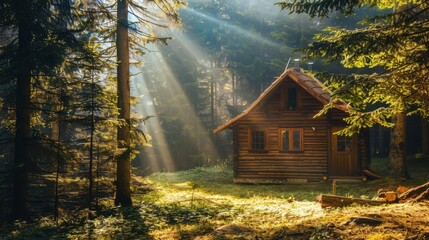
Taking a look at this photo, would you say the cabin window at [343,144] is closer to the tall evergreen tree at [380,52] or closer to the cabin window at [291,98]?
the cabin window at [291,98]

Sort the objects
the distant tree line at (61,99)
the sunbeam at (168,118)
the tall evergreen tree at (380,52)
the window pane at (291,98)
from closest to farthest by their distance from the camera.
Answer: the tall evergreen tree at (380,52) → the distant tree line at (61,99) → the window pane at (291,98) → the sunbeam at (168,118)

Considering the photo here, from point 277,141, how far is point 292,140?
972mm

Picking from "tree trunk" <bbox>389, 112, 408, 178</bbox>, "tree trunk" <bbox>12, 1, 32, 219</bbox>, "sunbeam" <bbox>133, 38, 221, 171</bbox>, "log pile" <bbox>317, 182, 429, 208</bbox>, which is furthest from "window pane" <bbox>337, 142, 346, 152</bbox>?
"sunbeam" <bbox>133, 38, 221, 171</bbox>

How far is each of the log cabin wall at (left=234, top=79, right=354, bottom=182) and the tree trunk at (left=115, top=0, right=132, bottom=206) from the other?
1132 cm

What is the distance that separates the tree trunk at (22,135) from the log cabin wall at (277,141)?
45.5ft

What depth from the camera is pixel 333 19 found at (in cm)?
3603

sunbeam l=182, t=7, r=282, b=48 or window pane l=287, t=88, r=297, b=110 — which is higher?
sunbeam l=182, t=7, r=282, b=48

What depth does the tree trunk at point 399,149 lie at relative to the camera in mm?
17172

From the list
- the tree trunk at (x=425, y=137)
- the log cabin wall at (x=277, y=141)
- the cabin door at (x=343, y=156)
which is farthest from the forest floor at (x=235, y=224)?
the tree trunk at (x=425, y=137)

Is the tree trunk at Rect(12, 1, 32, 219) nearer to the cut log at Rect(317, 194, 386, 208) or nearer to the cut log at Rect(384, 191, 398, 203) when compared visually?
the cut log at Rect(317, 194, 386, 208)

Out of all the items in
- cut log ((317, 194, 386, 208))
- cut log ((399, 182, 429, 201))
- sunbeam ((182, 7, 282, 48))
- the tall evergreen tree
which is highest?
sunbeam ((182, 7, 282, 48))

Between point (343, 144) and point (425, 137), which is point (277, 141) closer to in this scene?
point (343, 144)

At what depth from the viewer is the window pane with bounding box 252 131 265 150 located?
2155 cm

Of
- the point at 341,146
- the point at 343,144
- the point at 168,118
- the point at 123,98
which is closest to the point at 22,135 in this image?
the point at 123,98
